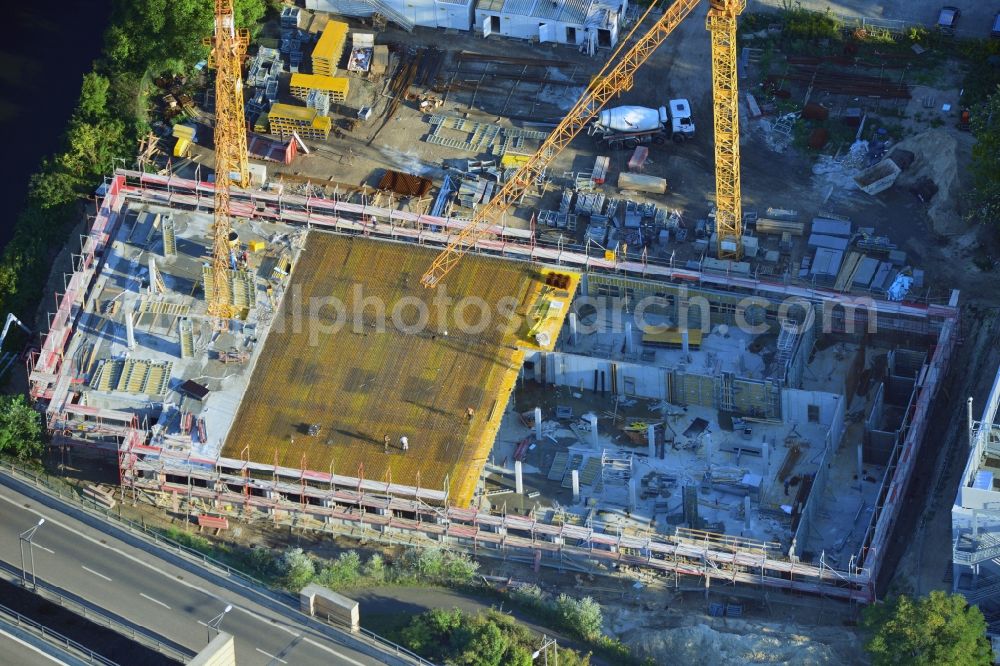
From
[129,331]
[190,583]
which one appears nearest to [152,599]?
[190,583]

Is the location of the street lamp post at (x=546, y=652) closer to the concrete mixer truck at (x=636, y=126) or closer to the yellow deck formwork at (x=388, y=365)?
the yellow deck formwork at (x=388, y=365)

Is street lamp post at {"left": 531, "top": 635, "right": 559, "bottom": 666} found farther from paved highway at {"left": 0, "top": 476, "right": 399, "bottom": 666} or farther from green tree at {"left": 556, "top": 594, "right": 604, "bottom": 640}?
paved highway at {"left": 0, "top": 476, "right": 399, "bottom": 666}

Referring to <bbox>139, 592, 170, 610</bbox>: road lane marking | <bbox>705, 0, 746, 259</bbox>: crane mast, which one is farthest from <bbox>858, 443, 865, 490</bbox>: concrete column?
<bbox>139, 592, 170, 610</bbox>: road lane marking

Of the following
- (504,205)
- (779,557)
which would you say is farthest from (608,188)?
(779,557)

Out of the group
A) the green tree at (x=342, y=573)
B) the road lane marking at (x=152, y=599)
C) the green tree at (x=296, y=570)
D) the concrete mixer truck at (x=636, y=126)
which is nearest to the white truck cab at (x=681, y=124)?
the concrete mixer truck at (x=636, y=126)

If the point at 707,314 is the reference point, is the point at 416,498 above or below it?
below

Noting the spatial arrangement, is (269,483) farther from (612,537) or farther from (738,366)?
(738,366)
